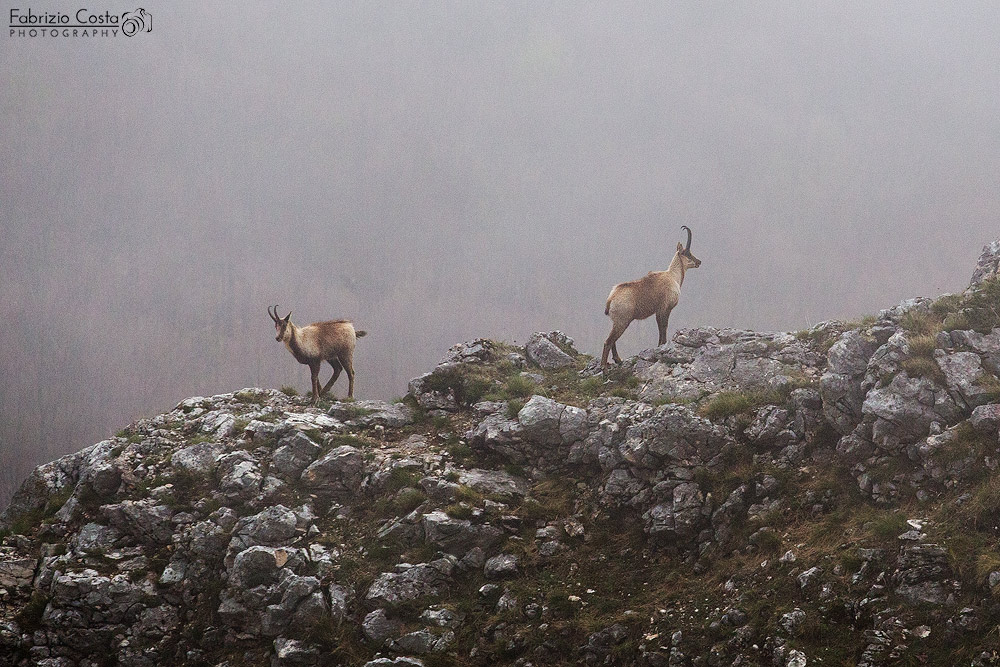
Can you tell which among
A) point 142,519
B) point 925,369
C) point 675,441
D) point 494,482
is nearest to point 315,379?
point 142,519

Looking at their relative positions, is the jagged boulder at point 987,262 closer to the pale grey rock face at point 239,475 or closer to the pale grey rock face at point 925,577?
the pale grey rock face at point 925,577

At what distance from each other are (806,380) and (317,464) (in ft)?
41.8

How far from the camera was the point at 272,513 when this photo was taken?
16391mm

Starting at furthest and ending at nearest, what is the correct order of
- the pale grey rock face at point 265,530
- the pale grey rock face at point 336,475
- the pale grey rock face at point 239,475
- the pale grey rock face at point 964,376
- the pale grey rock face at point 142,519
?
1. the pale grey rock face at point 336,475
2. the pale grey rock face at point 239,475
3. the pale grey rock face at point 142,519
4. the pale grey rock face at point 265,530
5. the pale grey rock face at point 964,376

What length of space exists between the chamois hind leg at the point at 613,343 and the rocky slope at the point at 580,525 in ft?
6.42

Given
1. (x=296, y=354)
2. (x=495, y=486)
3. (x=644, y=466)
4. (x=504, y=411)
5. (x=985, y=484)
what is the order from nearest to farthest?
1. (x=985, y=484)
2. (x=644, y=466)
3. (x=495, y=486)
4. (x=504, y=411)
5. (x=296, y=354)

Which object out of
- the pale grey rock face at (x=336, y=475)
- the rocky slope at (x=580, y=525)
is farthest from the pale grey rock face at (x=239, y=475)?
the pale grey rock face at (x=336, y=475)

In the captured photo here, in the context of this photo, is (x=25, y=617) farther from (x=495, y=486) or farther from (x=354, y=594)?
(x=495, y=486)

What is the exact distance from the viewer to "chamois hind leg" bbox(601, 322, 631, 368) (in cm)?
2141

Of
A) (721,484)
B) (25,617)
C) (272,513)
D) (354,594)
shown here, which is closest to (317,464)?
(272,513)

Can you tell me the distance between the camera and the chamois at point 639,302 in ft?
70.4

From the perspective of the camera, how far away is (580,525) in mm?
15516

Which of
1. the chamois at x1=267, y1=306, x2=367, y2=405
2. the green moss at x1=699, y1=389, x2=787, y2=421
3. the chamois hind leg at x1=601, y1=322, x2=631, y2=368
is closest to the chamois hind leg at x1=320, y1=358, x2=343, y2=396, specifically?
the chamois at x1=267, y1=306, x2=367, y2=405

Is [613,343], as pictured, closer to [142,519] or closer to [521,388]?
[521,388]
